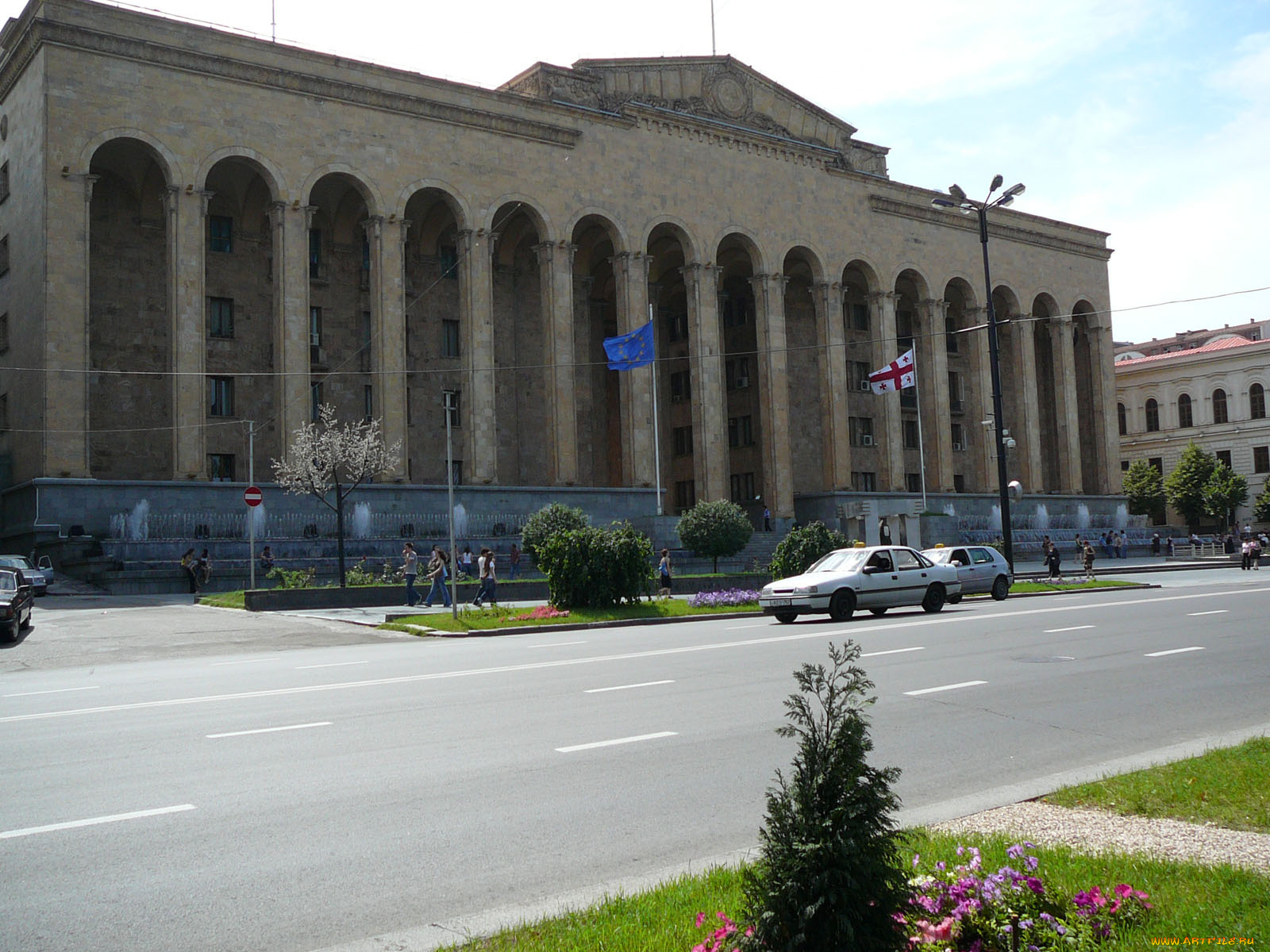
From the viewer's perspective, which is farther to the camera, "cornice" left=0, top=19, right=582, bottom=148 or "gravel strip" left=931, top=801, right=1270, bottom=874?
"cornice" left=0, top=19, right=582, bottom=148

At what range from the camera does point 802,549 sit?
2984cm

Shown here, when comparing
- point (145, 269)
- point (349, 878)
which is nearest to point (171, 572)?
point (145, 269)

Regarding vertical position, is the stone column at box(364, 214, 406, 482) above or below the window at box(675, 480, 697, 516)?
above

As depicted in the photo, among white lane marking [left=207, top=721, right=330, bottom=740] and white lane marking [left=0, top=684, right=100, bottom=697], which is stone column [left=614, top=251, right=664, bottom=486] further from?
white lane marking [left=207, top=721, right=330, bottom=740]

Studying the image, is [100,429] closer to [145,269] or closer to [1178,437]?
[145,269]

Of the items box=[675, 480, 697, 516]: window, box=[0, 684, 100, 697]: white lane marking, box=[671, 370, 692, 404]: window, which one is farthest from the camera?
box=[671, 370, 692, 404]: window

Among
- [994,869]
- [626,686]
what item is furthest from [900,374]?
[994,869]

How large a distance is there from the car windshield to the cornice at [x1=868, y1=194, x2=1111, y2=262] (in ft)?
133

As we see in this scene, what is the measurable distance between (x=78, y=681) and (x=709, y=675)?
853cm

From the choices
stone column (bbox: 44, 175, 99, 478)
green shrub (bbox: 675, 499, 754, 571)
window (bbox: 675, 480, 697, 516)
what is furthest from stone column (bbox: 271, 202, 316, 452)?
window (bbox: 675, 480, 697, 516)

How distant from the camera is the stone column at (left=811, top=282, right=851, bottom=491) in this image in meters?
56.8

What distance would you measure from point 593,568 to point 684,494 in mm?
35695

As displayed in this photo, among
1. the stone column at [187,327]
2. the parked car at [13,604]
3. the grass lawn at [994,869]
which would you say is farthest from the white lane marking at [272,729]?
the stone column at [187,327]

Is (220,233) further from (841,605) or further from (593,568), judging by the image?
(841,605)
